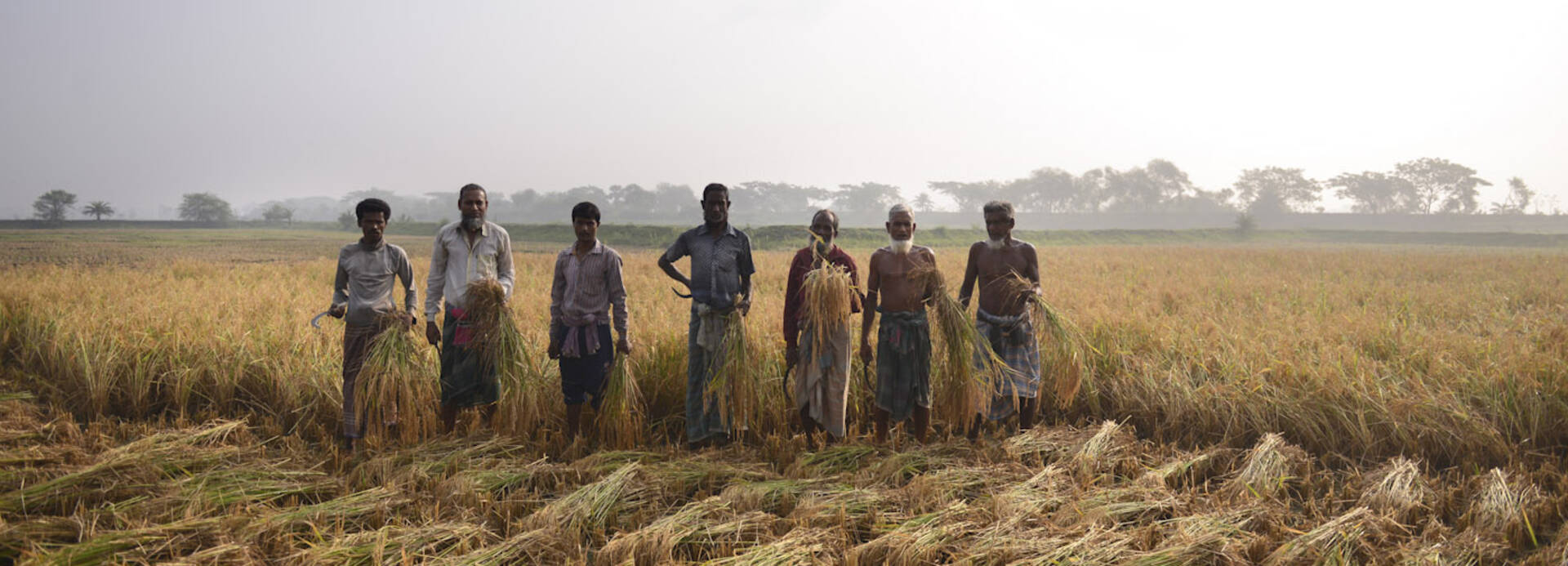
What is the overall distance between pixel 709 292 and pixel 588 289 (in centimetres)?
72

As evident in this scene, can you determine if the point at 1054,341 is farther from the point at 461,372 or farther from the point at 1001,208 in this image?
the point at 461,372

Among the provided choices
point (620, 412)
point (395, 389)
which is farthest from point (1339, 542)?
point (395, 389)

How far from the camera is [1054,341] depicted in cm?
404

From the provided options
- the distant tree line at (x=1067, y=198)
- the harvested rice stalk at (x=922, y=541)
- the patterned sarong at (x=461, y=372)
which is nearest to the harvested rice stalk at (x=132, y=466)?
the patterned sarong at (x=461, y=372)

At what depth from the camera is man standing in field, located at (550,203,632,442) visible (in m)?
3.78

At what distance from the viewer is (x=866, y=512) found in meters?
2.92

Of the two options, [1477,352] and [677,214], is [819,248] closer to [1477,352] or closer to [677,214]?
[1477,352]

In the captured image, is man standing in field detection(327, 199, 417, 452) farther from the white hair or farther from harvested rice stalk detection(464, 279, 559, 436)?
the white hair

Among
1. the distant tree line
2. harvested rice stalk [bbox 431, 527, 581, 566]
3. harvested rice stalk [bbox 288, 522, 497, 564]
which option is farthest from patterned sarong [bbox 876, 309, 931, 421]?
the distant tree line

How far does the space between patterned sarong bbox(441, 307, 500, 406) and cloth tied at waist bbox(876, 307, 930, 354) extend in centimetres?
248

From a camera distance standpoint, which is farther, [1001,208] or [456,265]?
[1001,208]

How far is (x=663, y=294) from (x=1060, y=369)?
6.78 meters

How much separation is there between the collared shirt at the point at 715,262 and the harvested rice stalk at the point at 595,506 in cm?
107

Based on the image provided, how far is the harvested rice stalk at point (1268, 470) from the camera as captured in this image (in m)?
3.22
